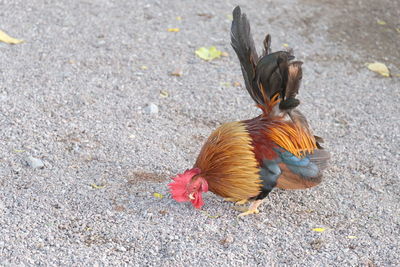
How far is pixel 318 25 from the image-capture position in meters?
7.92

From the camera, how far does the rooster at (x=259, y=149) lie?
13.8 ft

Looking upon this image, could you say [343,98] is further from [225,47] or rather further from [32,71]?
[32,71]

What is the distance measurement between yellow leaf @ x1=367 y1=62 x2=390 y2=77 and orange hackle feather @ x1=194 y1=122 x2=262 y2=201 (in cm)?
322

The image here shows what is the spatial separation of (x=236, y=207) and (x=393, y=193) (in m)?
1.33

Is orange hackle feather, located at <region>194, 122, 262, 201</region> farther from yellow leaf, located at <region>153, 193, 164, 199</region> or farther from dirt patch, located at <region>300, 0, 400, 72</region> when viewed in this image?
dirt patch, located at <region>300, 0, 400, 72</region>

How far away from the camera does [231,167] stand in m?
4.19

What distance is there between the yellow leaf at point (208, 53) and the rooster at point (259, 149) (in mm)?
2462

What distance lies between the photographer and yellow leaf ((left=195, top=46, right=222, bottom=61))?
22.8 feet

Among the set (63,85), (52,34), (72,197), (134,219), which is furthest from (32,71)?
(134,219)

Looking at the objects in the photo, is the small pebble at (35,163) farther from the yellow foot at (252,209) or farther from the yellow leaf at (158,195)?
the yellow foot at (252,209)

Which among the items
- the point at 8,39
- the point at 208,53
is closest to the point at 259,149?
the point at 208,53

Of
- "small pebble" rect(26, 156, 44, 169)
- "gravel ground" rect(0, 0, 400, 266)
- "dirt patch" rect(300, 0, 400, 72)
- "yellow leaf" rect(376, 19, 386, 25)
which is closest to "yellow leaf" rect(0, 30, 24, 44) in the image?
"gravel ground" rect(0, 0, 400, 266)

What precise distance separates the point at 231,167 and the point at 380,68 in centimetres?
349

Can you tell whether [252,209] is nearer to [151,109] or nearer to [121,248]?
[121,248]
